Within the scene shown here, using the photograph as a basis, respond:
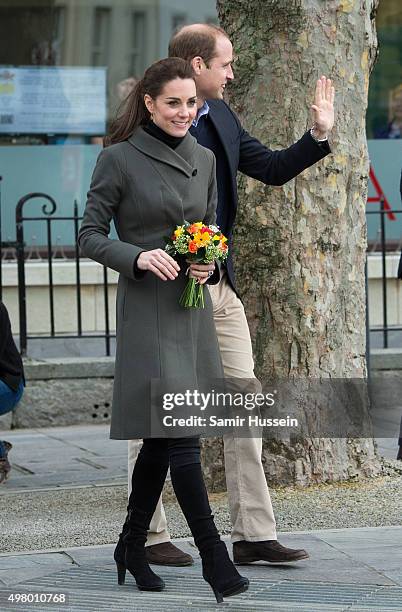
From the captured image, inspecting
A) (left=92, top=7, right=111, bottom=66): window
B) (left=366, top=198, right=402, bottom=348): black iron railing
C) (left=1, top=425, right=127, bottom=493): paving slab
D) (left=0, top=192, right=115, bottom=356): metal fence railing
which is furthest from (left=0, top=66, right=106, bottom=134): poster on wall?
(left=1, top=425, right=127, bottom=493): paving slab

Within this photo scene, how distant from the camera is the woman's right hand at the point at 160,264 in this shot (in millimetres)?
4344

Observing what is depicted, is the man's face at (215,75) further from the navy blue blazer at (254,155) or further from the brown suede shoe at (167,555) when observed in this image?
the brown suede shoe at (167,555)

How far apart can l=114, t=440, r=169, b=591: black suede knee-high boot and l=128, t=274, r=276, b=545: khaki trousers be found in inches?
16.5

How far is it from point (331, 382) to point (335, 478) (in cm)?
44

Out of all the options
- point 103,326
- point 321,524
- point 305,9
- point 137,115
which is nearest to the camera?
point 137,115

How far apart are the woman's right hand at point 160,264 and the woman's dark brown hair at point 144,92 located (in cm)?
54

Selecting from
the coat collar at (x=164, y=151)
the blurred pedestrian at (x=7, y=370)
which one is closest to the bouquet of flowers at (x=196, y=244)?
the coat collar at (x=164, y=151)

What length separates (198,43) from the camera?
16.8 ft

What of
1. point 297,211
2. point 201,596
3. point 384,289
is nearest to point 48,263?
point 384,289

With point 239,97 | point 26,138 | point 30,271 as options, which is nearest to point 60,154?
point 26,138

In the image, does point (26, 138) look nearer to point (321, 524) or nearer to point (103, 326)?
point (103, 326)

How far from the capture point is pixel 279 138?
612cm

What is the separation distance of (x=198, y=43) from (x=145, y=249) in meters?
0.98

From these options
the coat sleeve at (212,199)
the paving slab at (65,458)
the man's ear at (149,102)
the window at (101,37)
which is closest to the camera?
the man's ear at (149,102)
